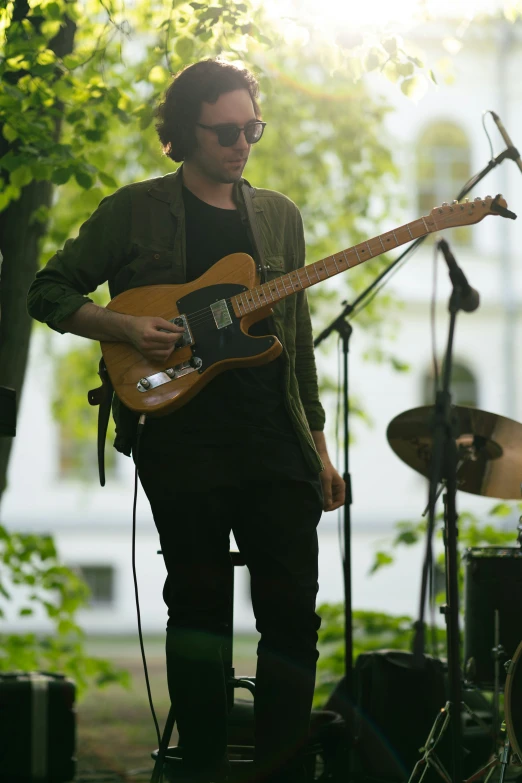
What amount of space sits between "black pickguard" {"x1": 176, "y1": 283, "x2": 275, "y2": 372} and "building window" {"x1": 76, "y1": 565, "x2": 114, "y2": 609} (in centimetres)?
1554

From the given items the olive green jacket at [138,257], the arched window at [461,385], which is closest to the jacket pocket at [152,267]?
the olive green jacket at [138,257]

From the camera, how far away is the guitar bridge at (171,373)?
10.2ft

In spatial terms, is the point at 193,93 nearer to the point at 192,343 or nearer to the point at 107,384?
the point at 192,343

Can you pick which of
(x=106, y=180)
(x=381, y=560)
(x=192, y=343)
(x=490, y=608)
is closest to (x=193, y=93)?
(x=192, y=343)

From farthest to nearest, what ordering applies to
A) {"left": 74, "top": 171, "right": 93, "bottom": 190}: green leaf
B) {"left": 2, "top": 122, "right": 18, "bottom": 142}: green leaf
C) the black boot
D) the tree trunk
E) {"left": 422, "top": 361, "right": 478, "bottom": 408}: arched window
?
{"left": 422, "top": 361, "right": 478, "bottom": 408}: arched window
the tree trunk
{"left": 74, "top": 171, "right": 93, "bottom": 190}: green leaf
{"left": 2, "top": 122, "right": 18, "bottom": 142}: green leaf
the black boot

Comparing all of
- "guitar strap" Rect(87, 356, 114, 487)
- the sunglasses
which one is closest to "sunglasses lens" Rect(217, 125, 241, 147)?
the sunglasses

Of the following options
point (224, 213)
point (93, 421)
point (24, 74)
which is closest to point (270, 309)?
point (224, 213)

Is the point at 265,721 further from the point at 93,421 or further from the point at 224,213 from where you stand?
the point at 93,421

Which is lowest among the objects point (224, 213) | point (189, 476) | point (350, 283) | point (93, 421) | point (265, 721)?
point (265, 721)

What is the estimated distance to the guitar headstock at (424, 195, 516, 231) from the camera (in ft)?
10.8

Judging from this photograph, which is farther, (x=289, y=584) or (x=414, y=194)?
(x=414, y=194)

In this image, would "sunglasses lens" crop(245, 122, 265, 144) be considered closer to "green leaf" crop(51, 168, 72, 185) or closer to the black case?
"green leaf" crop(51, 168, 72, 185)

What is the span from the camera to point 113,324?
10.4 feet

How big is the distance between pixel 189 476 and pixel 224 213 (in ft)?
2.68
